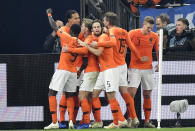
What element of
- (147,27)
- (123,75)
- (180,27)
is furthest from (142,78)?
(180,27)

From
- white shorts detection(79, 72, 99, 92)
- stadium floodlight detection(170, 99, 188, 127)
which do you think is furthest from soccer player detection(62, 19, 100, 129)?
stadium floodlight detection(170, 99, 188, 127)

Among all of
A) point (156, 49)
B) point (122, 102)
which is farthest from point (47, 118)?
point (156, 49)

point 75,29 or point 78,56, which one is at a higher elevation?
point 75,29

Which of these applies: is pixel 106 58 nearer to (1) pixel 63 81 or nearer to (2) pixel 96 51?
(2) pixel 96 51

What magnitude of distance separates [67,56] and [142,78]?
1.64 metres

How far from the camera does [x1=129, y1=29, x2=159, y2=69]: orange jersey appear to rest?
48.1 feet

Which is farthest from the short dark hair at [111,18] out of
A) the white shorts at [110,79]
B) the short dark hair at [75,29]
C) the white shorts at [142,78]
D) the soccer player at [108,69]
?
the white shorts at [142,78]

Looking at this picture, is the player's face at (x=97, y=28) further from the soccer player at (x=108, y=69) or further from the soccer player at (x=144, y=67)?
the soccer player at (x=144, y=67)

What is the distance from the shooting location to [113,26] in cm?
1438

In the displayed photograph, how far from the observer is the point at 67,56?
47.2 ft

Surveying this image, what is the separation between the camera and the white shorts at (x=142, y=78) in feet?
48.2

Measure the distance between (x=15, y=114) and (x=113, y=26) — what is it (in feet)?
9.52

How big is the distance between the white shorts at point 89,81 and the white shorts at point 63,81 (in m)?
0.25

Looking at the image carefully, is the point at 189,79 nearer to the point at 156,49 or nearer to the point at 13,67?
the point at 156,49
